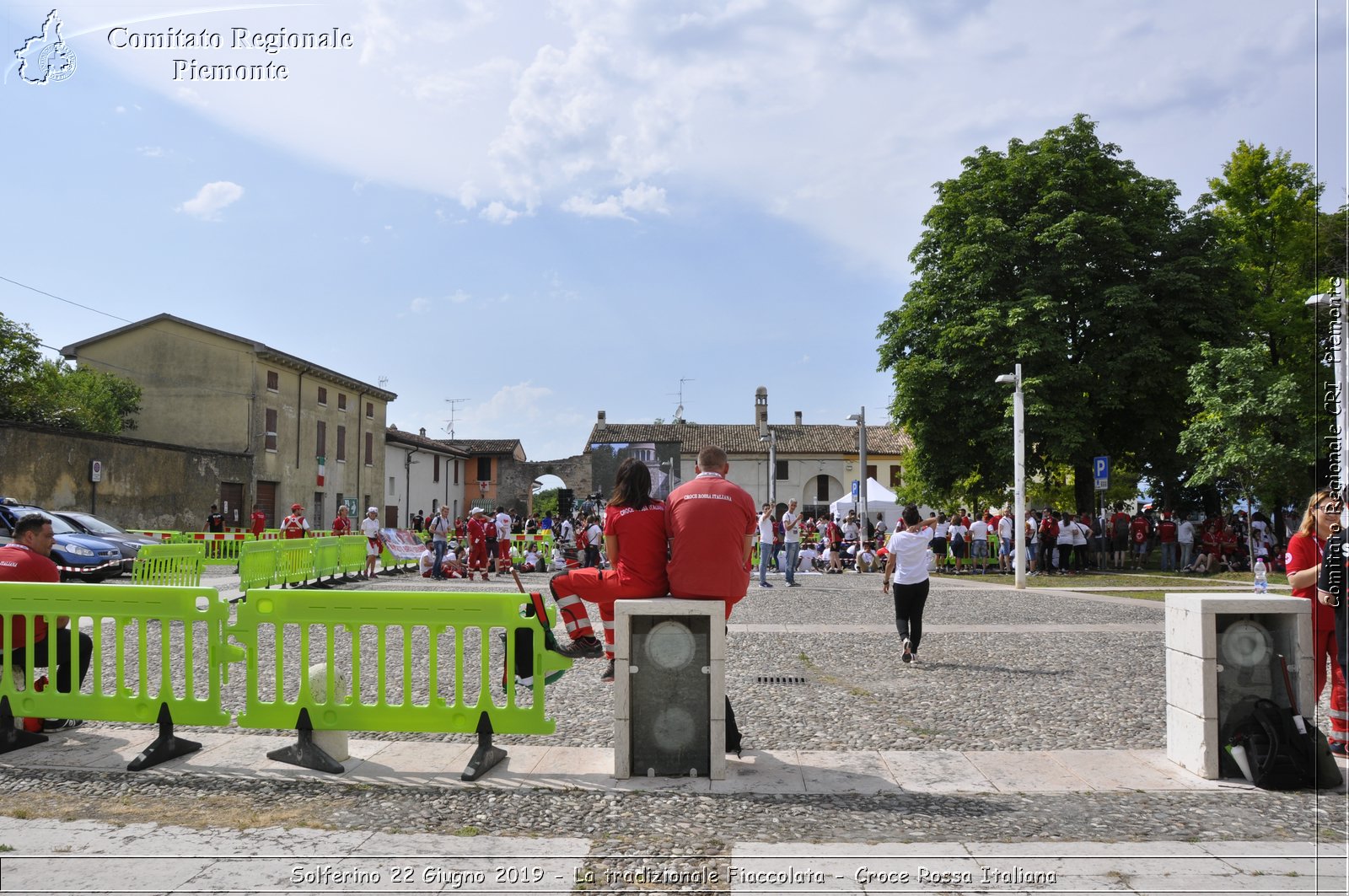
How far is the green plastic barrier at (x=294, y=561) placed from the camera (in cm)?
1758

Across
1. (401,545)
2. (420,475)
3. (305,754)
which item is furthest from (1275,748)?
(420,475)

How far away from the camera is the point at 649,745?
545 cm

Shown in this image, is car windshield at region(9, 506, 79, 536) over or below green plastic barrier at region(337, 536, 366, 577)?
over

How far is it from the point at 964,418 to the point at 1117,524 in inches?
197

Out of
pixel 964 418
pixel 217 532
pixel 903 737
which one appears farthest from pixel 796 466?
pixel 903 737

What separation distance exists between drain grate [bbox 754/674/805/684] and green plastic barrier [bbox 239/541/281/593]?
10.2m

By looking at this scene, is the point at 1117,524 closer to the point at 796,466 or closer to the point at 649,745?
the point at 649,745

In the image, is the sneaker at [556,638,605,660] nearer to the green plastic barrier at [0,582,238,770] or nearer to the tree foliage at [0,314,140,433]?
the green plastic barrier at [0,582,238,770]

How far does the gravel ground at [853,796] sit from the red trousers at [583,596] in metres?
0.74

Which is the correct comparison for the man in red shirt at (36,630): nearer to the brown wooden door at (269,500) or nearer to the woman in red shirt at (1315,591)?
the woman in red shirt at (1315,591)

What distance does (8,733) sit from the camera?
6.04 meters

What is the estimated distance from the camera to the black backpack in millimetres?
5223

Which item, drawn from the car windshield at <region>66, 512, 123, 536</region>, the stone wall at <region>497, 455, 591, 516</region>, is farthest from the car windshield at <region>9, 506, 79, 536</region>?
the stone wall at <region>497, 455, 591, 516</region>

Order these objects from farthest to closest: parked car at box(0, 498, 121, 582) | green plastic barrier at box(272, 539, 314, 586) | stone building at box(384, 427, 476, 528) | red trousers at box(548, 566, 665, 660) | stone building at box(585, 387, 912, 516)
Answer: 1. stone building at box(585, 387, 912, 516)
2. stone building at box(384, 427, 476, 528)
3. parked car at box(0, 498, 121, 582)
4. green plastic barrier at box(272, 539, 314, 586)
5. red trousers at box(548, 566, 665, 660)
